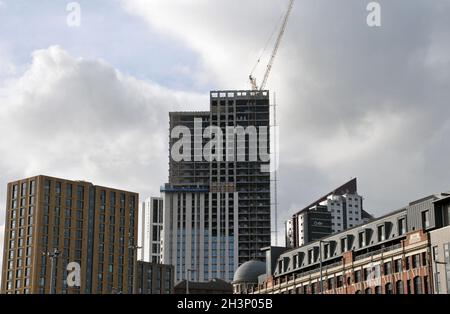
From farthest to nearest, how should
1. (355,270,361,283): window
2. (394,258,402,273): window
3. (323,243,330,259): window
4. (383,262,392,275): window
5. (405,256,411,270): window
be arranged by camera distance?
(323,243,330,259): window < (355,270,361,283): window < (383,262,392,275): window < (394,258,402,273): window < (405,256,411,270): window

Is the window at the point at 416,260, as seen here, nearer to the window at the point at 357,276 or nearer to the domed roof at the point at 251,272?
the window at the point at 357,276

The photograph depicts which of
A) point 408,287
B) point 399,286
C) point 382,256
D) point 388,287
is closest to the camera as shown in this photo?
point 408,287

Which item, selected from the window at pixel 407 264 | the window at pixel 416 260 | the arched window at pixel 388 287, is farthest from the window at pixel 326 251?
the window at pixel 416 260

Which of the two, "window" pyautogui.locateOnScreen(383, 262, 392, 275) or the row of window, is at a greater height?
"window" pyautogui.locateOnScreen(383, 262, 392, 275)

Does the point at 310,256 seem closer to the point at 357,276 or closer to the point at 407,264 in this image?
the point at 357,276

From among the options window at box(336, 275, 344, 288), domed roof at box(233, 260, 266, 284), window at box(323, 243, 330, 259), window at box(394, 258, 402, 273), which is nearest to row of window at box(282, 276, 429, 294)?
window at box(394, 258, 402, 273)

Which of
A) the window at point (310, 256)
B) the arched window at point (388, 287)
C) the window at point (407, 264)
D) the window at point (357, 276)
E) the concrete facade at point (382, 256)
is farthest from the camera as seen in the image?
the window at point (310, 256)

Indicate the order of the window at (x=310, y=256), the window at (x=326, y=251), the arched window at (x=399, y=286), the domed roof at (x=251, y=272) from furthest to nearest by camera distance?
the domed roof at (x=251, y=272) → the window at (x=310, y=256) → the window at (x=326, y=251) → the arched window at (x=399, y=286)

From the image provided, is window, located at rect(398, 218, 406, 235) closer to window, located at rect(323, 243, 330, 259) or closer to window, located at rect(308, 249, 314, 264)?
window, located at rect(323, 243, 330, 259)

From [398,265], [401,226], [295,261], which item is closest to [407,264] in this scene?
[398,265]
